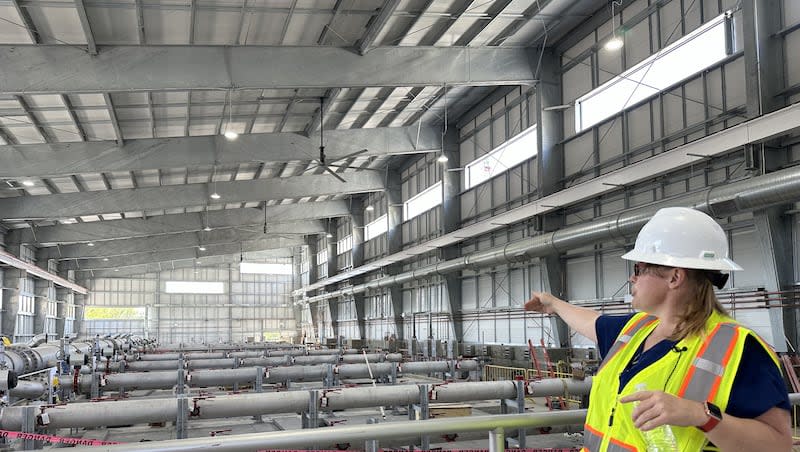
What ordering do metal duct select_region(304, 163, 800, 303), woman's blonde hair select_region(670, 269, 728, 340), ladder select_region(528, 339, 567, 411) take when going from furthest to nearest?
ladder select_region(528, 339, 567, 411)
metal duct select_region(304, 163, 800, 303)
woman's blonde hair select_region(670, 269, 728, 340)

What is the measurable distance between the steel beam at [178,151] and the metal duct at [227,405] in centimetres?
1271

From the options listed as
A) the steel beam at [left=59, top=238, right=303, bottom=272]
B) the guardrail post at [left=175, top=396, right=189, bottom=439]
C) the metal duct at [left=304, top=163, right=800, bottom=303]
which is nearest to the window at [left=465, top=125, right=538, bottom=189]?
the metal duct at [left=304, top=163, right=800, bottom=303]

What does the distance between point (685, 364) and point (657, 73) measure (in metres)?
18.3

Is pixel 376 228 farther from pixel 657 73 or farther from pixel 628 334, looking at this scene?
pixel 628 334

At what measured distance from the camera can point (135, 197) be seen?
91.6 feet

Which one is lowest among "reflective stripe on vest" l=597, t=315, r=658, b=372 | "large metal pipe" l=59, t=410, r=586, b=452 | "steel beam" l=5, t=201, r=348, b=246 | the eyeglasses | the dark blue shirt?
"large metal pipe" l=59, t=410, r=586, b=452

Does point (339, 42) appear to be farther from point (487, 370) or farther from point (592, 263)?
point (487, 370)

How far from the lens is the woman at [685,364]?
1831 mm

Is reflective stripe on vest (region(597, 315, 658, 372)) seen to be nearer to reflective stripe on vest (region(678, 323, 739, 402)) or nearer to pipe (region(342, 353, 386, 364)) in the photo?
reflective stripe on vest (region(678, 323, 739, 402))

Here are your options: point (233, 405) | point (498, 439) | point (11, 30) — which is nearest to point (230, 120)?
point (11, 30)

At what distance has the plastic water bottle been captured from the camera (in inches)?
76.7

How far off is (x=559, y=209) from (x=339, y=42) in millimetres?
8971

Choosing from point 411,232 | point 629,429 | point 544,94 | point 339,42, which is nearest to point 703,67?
point 544,94

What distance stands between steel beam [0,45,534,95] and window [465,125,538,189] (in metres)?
5.07
